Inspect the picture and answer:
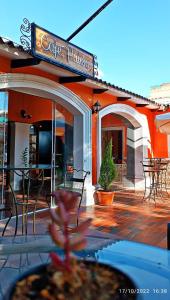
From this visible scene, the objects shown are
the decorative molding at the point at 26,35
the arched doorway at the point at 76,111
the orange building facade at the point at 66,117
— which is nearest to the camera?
the decorative molding at the point at 26,35

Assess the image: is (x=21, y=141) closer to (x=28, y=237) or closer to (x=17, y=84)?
(x=17, y=84)

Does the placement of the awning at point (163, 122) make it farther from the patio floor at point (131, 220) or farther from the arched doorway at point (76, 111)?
the patio floor at point (131, 220)

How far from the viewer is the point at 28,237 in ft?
7.50

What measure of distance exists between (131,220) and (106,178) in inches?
66.6

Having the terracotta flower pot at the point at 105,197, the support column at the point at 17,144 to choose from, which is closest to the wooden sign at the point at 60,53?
the terracotta flower pot at the point at 105,197

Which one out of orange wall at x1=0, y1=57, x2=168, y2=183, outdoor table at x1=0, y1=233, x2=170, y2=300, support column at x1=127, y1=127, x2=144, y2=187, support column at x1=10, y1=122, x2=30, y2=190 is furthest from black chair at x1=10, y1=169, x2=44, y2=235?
support column at x1=127, y1=127, x2=144, y2=187

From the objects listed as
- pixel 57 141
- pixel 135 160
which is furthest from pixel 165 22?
pixel 57 141

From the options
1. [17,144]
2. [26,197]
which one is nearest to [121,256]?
[26,197]

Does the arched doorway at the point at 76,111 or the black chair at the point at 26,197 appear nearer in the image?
the black chair at the point at 26,197

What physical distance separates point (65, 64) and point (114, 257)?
437cm

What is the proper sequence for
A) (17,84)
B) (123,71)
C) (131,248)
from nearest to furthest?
(131,248) < (17,84) < (123,71)

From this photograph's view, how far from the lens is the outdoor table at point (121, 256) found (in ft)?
5.36

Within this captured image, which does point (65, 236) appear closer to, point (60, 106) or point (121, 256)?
point (121, 256)

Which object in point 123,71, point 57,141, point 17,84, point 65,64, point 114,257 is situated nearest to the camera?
point 114,257
